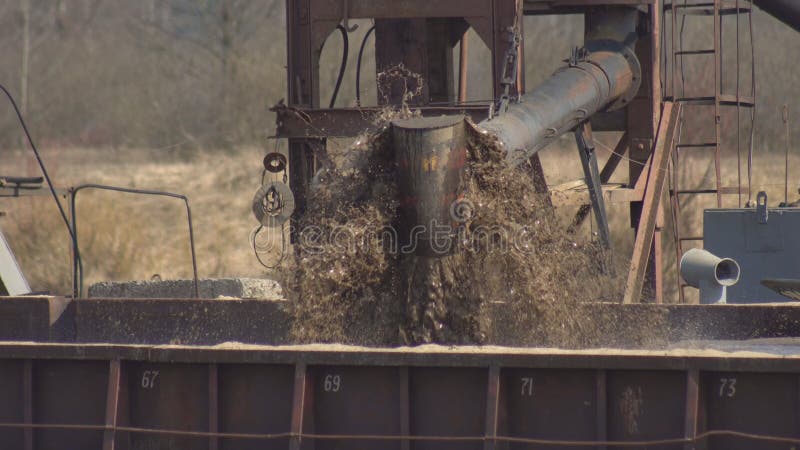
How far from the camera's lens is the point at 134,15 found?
3167cm

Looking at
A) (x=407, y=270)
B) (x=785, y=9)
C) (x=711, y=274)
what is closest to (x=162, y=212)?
(x=785, y=9)

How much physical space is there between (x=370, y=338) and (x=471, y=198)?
39.5 inches

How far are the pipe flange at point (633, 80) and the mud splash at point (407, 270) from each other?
4599 mm

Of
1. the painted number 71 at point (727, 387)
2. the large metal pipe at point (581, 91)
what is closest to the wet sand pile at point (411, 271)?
the large metal pipe at point (581, 91)

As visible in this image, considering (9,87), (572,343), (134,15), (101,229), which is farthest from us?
(134,15)

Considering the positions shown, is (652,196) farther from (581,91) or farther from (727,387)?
(727,387)

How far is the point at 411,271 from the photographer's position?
6793mm

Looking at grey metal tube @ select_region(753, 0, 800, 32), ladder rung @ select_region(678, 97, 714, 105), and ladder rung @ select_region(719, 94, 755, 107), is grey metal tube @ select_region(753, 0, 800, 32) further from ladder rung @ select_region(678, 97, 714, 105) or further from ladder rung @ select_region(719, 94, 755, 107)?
ladder rung @ select_region(678, 97, 714, 105)

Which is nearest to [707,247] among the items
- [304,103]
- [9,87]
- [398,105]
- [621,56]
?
[621,56]

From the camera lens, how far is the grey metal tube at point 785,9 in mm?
13734

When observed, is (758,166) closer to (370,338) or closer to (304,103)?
(304,103)

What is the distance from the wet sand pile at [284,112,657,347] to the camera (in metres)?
6.75

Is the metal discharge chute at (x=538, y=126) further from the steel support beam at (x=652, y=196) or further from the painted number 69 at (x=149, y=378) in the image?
the painted number 69 at (x=149, y=378)

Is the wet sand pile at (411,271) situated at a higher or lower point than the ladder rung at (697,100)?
lower
